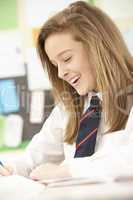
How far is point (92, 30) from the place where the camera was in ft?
2.39

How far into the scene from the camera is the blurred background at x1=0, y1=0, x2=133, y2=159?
935 mm

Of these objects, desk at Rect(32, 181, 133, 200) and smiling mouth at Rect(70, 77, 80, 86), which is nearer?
desk at Rect(32, 181, 133, 200)

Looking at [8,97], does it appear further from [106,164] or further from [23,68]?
[106,164]

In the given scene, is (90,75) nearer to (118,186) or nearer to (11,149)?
(11,149)

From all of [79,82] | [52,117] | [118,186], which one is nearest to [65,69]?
[79,82]

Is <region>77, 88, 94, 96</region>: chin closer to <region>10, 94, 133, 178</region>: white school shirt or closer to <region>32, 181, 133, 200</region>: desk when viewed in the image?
<region>10, 94, 133, 178</region>: white school shirt

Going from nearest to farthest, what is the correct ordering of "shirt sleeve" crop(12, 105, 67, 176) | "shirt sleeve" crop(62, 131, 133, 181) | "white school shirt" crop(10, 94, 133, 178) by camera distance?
"shirt sleeve" crop(62, 131, 133, 181)
"white school shirt" crop(10, 94, 133, 178)
"shirt sleeve" crop(12, 105, 67, 176)

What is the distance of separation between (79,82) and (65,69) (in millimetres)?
41

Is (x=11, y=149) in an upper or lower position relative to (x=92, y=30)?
lower

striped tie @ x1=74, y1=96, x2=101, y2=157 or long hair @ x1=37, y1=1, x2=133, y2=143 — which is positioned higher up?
long hair @ x1=37, y1=1, x2=133, y2=143

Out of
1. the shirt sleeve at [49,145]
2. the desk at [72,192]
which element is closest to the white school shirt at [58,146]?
the shirt sleeve at [49,145]

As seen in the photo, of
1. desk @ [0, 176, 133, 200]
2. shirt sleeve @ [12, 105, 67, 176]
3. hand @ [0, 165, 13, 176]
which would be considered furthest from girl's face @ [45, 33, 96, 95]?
desk @ [0, 176, 133, 200]

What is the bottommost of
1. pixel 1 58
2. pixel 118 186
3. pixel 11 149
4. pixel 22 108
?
pixel 11 149

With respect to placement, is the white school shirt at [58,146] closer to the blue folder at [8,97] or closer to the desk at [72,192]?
the blue folder at [8,97]
